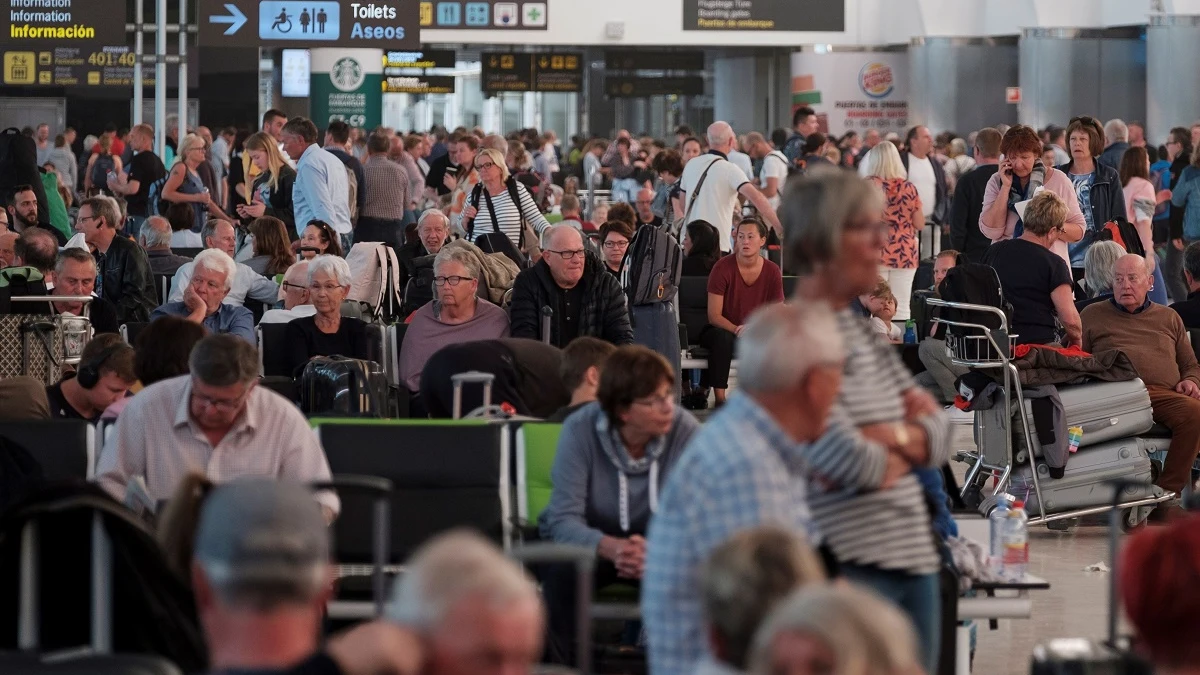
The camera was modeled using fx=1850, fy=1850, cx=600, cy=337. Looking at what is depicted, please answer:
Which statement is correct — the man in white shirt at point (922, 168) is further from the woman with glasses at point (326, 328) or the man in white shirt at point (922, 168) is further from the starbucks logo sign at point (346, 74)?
the starbucks logo sign at point (346, 74)

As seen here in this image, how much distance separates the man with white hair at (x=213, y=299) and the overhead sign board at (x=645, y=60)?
2242cm

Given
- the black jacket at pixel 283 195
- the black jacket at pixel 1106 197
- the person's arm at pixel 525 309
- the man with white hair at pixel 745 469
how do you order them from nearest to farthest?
the man with white hair at pixel 745 469 → the person's arm at pixel 525 309 → the black jacket at pixel 1106 197 → the black jacket at pixel 283 195

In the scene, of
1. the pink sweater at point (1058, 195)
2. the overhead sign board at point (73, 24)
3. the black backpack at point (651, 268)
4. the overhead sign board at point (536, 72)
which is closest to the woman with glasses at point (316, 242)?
the black backpack at point (651, 268)

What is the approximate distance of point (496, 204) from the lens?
469 inches

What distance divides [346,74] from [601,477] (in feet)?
73.7

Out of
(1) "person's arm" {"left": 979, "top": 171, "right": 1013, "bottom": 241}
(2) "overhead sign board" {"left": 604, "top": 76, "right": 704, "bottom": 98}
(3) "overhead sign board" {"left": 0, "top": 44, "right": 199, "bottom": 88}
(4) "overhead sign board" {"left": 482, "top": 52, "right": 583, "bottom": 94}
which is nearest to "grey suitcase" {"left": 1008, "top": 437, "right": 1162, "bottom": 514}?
(1) "person's arm" {"left": 979, "top": 171, "right": 1013, "bottom": 241}

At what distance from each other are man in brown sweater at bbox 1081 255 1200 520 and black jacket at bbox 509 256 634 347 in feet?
7.20

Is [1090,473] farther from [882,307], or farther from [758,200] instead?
[758,200]

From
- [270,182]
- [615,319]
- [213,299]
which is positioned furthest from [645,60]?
[213,299]

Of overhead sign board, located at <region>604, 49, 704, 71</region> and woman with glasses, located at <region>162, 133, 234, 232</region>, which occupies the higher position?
overhead sign board, located at <region>604, 49, 704, 71</region>

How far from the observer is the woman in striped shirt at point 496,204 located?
11812 mm

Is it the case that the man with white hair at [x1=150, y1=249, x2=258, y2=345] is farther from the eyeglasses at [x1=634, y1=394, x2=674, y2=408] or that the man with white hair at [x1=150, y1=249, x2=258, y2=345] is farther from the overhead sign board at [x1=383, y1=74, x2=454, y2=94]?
the overhead sign board at [x1=383, y1=74, x2=454, y2=94]

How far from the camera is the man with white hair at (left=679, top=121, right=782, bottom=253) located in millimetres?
Answer: 12727

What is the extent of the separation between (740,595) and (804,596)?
0.24m
